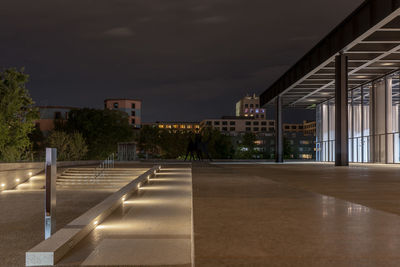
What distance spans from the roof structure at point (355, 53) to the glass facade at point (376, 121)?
113 cm

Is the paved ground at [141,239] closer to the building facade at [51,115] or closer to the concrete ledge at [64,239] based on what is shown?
the concrete ledge at [64,239]

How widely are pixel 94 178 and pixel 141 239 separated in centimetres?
1820

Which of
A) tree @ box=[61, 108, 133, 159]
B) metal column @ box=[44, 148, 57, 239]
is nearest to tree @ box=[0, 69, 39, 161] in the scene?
metal column @ box=[44, 148, 57, 239]

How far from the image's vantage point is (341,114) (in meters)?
29.4

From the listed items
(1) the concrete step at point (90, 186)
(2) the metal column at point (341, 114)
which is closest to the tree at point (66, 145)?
(1) the concrete step at point (90, 186)

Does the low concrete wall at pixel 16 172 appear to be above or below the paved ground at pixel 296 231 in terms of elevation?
below

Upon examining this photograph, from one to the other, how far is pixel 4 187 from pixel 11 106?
18.2 feet

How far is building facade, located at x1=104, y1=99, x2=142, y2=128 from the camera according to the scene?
12246 cm

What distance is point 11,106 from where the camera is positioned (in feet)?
75.6

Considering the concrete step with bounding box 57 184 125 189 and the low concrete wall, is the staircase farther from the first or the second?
the low concrete wall

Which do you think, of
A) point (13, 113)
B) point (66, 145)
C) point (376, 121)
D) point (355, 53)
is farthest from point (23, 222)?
point (376, 121)

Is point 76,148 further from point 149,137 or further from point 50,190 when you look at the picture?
point 149,137

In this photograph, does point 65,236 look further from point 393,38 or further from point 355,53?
point 355,53

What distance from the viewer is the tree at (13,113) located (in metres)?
23.1
